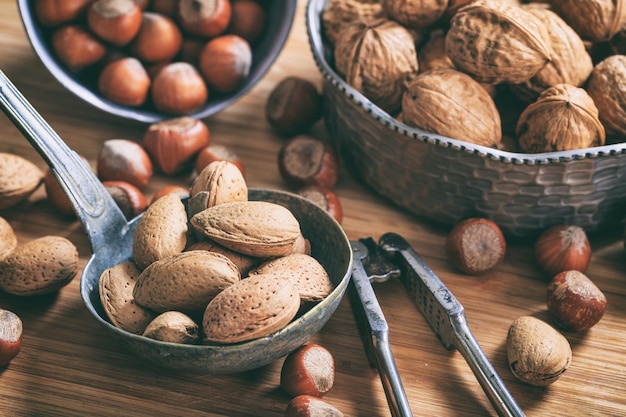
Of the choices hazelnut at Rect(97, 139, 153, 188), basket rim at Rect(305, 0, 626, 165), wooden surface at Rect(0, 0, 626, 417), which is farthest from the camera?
hazelnut at Rect(97, 139, 153, 188)

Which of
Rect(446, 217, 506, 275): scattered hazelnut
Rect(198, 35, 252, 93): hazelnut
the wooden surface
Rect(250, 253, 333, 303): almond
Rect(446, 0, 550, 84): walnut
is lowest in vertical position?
the wooden surface

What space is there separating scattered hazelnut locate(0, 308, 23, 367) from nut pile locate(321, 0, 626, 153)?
680 mm

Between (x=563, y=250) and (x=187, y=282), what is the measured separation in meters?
0.63

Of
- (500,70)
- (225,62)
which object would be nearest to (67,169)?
(225,62)

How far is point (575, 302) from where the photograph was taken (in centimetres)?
99

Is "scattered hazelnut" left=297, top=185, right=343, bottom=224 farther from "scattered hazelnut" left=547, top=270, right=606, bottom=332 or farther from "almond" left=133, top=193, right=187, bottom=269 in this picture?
"scattered hazelnut" left=547, top=270, right=606, bottom=332

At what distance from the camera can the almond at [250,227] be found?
35.7 inches

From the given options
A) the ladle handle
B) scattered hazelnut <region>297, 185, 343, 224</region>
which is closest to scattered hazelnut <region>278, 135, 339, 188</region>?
scattered hazelnut <region>297, 185, 343, 224</region>

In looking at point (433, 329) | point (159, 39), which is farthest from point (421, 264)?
point (159, 39)

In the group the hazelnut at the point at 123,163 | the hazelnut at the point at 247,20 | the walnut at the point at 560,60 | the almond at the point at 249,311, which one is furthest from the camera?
the hazelnut at the point at 247,20

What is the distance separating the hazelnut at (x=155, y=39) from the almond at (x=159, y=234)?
1.77 feet

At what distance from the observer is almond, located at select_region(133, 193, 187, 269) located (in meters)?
0.93

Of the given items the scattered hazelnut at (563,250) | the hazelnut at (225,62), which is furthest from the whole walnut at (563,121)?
the hazelnut at (225,62)

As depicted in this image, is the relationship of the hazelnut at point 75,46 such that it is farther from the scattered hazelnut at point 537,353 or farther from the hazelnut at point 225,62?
the scattered hazelnut at point 537,353
